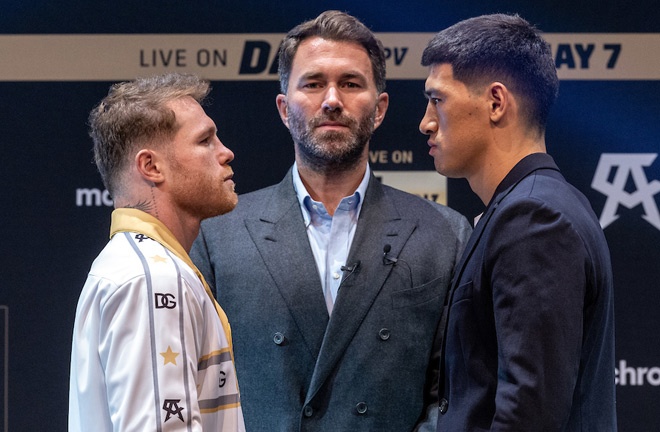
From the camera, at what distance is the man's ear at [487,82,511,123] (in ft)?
6.23

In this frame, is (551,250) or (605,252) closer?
(551,250)

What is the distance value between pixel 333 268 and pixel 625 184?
1.26 meters

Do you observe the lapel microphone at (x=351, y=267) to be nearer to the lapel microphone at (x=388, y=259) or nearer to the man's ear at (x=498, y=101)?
the lapel microphone at (x=388, y=259)

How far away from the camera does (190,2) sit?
320cm

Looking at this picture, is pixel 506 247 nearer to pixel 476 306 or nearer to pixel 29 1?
pixel 476 306

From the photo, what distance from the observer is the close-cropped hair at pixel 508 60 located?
192 cm

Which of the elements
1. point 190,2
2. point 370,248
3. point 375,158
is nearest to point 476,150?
point 370,248

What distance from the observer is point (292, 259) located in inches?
98.8

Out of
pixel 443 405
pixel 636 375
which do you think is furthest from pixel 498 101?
pixel 636 375

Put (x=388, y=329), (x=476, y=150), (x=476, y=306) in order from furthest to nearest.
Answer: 1. (x=388, y=329)
2. (x=476, y=150)
3. (x=476, y=306)

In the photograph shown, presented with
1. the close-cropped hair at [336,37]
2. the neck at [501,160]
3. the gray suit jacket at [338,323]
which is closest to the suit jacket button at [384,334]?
the gray suit jacket at [338,323]

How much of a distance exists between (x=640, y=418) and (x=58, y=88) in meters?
2.36

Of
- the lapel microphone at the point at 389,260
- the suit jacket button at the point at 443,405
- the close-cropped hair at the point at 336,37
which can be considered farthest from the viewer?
the close-cropped hair at the point at 336,37

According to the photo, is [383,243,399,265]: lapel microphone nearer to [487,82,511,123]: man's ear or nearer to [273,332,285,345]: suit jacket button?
[273,332,285,345]: suit jacket button
